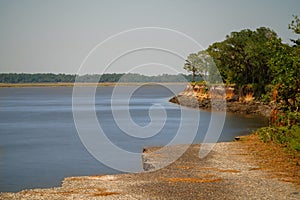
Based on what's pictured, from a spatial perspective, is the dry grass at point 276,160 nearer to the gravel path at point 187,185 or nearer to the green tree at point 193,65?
the gravel path at point 187,185

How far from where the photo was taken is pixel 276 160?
19.9m

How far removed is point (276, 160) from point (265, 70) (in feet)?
158

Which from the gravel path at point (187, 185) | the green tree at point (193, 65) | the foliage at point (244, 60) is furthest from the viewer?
the green tree at point (193, 65)

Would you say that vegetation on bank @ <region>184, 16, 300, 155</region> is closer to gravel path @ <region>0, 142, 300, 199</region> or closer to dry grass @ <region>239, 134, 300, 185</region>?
dry grass @ <region>239, 134, 300, 185</region>

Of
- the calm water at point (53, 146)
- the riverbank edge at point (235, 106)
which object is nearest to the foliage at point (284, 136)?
the calm water at point (53, 146)

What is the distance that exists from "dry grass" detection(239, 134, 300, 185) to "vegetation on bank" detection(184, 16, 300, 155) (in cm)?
69

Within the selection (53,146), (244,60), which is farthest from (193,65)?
(53,146)

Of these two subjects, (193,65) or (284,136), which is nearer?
(284,136)

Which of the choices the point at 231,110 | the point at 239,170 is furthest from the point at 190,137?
the point at 231,110

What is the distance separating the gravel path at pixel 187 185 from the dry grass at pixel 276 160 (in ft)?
1.31

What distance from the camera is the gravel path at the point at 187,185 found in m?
14.8

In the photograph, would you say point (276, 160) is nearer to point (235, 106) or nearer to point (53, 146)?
point (53, 146)

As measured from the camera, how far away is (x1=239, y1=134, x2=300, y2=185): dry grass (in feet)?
56.2

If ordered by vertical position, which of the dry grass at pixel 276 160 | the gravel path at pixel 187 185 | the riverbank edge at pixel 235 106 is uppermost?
the riverbank edge at pixel 235 106
